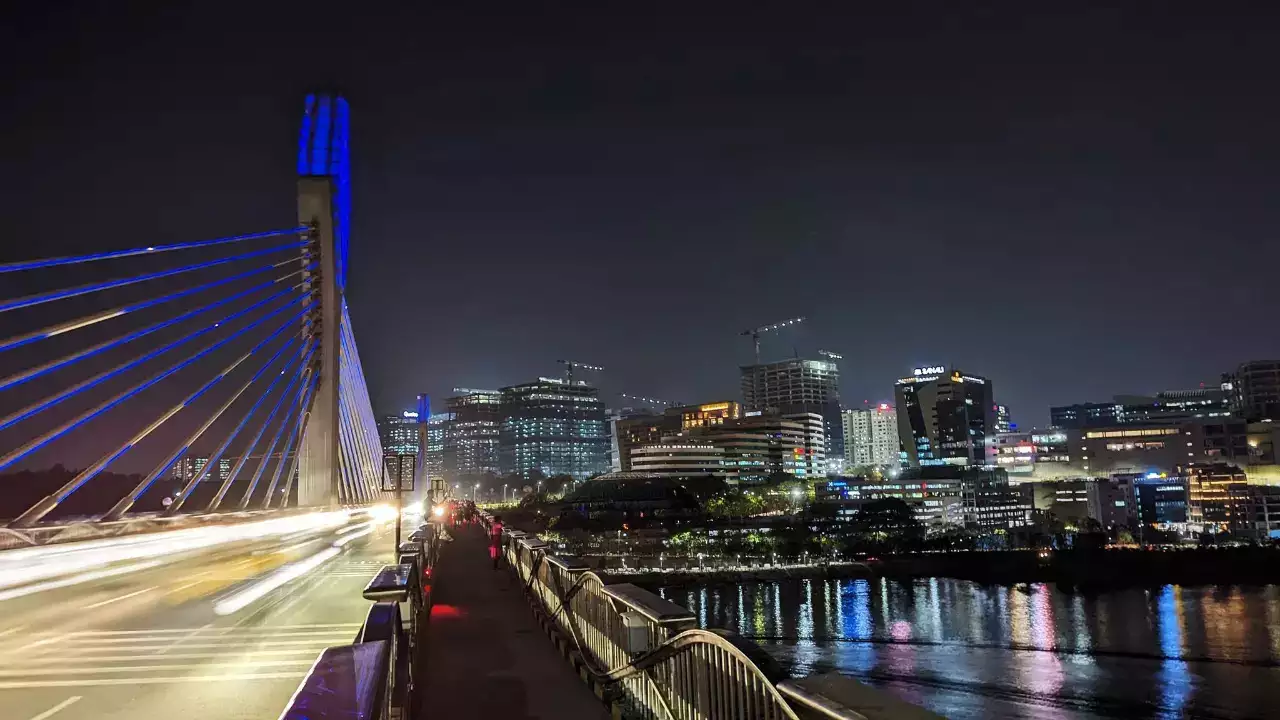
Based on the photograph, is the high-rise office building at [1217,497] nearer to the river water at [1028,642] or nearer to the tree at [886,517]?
the tree at [886,517]

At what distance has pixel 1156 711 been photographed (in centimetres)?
3394

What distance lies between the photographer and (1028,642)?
49.5 m

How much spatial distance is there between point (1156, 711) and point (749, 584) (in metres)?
48.2

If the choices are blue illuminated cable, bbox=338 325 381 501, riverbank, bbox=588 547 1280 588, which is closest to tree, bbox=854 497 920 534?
riverbank, bbox=588 547 1280 588

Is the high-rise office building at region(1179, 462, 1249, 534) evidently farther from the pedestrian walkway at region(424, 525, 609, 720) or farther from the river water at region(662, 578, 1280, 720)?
the pedestrian walkway at region(424, 525, 609, 720)

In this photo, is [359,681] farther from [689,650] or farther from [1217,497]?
[1217,497]

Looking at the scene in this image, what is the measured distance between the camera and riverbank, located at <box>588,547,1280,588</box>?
3339 inches

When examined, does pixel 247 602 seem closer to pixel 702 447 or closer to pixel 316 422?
pixel 316 422

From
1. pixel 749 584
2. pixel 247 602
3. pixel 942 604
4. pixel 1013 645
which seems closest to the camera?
pixel 247 602

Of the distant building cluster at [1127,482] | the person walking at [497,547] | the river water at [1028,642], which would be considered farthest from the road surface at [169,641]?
the distant building cluster at [1127,482]

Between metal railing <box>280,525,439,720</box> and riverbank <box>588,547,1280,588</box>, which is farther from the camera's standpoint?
riverbank <box>588,547,1280,588</box>

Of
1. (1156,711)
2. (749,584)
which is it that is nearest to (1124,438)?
(749,584)

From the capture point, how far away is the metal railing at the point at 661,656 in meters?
4.61

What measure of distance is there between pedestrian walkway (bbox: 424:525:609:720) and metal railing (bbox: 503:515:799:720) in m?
0.38
